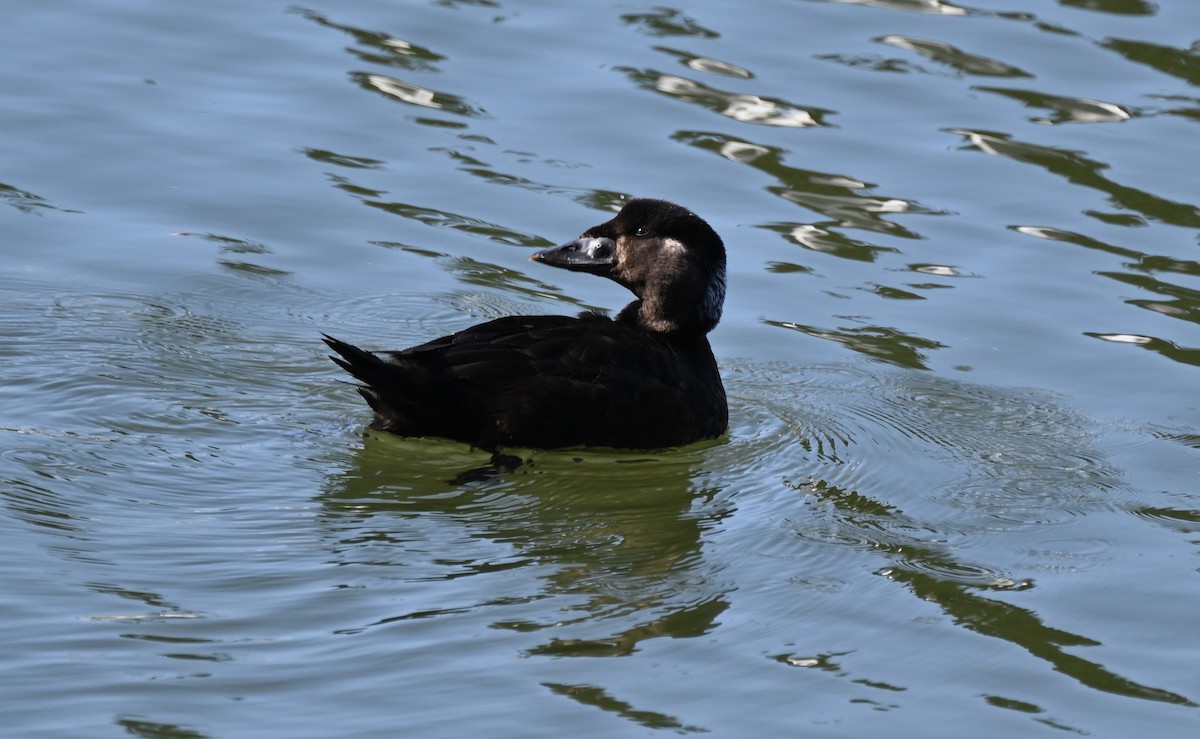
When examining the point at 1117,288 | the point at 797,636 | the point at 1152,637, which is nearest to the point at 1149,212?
the point at 1117,288

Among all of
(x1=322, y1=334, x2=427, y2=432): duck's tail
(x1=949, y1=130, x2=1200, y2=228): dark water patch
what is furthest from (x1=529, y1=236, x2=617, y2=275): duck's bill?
(x1=949, y1=130, x2=1200, y2=228): dark water patch

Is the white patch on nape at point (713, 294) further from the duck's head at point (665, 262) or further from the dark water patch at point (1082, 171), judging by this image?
the dark water patch at point (1082, 171)

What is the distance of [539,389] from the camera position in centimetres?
721

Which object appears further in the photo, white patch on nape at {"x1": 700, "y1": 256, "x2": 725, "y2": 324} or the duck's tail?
white patch on nape at {"x1": 700, "y1": 256, "x2": 725, "y2": 324}

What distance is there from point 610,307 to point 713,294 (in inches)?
59.1

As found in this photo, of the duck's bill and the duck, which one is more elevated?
the duck's bill

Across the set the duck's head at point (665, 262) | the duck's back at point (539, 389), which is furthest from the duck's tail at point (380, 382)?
the duck's head at point (665, 262)

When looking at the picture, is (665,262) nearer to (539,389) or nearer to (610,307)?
(539,389)

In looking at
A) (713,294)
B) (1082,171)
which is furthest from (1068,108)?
(713,294)

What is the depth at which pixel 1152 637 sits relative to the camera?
601cm

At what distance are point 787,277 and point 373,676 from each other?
4981mm

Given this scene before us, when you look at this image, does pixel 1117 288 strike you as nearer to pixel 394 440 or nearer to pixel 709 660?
pixel 394 440

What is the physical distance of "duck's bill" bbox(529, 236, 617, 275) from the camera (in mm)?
8164

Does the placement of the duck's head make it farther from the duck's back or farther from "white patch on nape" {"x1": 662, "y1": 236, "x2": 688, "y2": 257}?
the duck's back
